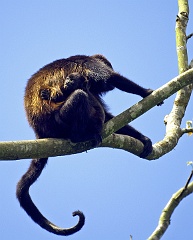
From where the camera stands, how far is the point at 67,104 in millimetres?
7398

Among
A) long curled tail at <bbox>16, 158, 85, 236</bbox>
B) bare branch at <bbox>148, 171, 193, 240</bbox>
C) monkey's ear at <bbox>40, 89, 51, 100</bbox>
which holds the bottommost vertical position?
bare branch at <bbox>148, 171, 193, 240</bbox>

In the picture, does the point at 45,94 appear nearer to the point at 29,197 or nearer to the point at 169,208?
the point at 29,197

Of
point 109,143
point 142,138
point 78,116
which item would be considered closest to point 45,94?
point 78,116

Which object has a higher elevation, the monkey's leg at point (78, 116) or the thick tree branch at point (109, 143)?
the monkey's leg at point (78, 116)

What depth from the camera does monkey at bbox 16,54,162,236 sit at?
7.42 metres

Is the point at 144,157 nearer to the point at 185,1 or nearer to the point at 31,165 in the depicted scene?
the point at 31,165

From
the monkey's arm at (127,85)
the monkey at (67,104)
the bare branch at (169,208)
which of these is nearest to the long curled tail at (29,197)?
the monkey at (67,104)

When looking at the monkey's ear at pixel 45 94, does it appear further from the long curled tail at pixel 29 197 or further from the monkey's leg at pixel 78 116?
the long curled tail at pixel 29 197

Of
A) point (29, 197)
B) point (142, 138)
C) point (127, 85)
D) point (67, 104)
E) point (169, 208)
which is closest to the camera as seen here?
point (169, 208)

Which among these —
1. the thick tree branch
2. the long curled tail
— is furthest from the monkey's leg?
the long curled tail

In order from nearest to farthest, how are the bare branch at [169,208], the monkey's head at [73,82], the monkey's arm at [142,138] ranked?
1. the bare branch at [169,208]
2. the monkey's head at [73,82]
3. the monkey's arm at [142,138]

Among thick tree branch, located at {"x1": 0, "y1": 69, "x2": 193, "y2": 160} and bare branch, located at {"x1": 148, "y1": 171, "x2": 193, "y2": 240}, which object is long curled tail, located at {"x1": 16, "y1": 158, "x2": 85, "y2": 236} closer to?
thick tree branch, located at {"x1": 0, "y1": 69, "x2": 193, "y2": 160}

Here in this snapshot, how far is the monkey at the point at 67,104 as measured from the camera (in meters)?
7.42

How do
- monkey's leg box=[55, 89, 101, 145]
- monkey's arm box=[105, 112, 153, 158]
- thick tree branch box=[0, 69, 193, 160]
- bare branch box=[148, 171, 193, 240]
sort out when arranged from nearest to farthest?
thick tree branch box=[0, 69, 193, 160] → bare branch box=[148, 171, 193, 240] → monkey's leg box=[55, 89, 101, 145] → monkey's arm box=[105, 112, 153, 158]
